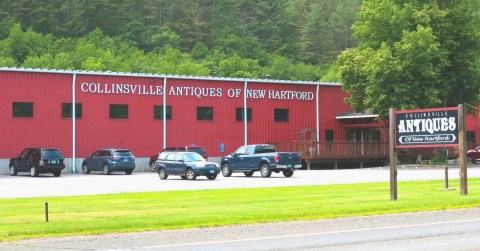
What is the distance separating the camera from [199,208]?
23.0 m

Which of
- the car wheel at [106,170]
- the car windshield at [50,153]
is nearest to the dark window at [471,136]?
the car wheel at [106,170]

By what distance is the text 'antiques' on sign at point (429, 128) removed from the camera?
24750 millimetres

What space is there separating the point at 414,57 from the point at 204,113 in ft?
50.3

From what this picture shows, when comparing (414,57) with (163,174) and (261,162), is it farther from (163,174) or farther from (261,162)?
(163,174)

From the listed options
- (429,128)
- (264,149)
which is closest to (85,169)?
(264,149)

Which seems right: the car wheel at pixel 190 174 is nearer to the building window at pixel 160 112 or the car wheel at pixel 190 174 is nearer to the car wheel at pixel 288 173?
Result: the car wheel at pixel 288 173

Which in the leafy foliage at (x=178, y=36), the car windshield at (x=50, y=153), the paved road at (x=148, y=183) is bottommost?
the paved road at (x=148, y=183)

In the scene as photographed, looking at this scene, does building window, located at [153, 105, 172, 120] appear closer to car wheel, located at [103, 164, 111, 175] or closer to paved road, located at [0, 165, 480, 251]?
car wheel, located at [103, 164, 111, 175]

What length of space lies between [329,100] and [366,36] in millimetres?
6404

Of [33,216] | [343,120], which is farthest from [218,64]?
[33,216]

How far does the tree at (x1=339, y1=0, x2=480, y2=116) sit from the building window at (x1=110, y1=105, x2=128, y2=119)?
1613 centimetres

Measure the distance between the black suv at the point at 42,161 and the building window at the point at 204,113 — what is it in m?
13.9

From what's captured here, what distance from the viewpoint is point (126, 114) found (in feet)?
199

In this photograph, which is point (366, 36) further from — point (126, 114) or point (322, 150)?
point (126, 114)
